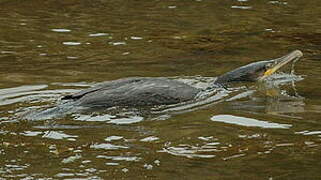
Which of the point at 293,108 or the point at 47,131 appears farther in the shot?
the point at 293,108

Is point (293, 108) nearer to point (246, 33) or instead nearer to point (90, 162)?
point (90, 162)

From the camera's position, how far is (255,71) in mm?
9320

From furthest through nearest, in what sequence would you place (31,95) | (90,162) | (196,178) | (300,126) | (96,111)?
(31,95) → (96,111) → (300,126) → (90,162) → (196,178)

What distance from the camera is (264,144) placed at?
268 inches

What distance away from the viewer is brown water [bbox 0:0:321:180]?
631 cm

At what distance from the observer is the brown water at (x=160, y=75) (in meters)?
6.31

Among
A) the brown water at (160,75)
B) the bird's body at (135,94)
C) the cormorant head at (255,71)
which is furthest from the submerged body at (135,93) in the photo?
the cormorant head at (255,71)

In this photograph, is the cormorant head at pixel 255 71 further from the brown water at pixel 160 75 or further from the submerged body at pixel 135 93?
the submerged body at pixel 135 93

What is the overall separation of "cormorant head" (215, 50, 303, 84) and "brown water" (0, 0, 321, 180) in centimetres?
13

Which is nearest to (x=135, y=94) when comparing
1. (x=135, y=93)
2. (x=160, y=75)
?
(x=135, y=93)

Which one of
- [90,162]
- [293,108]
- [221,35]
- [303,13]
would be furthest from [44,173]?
[303,13]

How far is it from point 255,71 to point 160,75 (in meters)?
1.22

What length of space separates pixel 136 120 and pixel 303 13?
278 inches

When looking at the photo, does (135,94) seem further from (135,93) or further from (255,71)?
(255,71)
